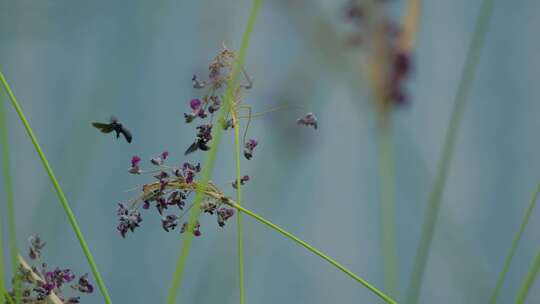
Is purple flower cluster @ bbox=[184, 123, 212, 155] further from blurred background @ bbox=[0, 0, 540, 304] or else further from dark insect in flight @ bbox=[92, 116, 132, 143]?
blurred background @ bbox=[0, 0, 540, 304]

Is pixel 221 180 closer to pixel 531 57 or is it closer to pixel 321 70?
pixel 531 57

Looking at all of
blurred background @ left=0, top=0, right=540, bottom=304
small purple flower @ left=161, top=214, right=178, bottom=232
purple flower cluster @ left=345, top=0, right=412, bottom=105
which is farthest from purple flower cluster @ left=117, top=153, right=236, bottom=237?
blurred background @ left=0, top=0, right=540, bottom=304

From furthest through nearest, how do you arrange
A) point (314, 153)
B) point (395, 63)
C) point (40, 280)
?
point (314, 153) → point (40, 280) → point (395, 63)

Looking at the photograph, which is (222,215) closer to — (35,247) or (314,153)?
(35,247)

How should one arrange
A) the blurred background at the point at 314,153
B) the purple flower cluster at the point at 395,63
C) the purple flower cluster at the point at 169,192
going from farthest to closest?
the blurred background at the point at 314,153 → the purple flower cluster at the point at 169,192 → the purple flower cluster at the point at 395,63

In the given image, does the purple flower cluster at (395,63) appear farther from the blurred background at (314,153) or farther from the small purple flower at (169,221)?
the blurred background at (314,153)

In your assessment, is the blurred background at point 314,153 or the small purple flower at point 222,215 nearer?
the small purple flower at point 222,215

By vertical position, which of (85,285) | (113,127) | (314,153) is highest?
(113,127)

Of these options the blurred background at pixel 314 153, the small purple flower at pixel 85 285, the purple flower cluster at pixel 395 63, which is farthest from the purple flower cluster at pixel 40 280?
the blurred background at pixel 314 153

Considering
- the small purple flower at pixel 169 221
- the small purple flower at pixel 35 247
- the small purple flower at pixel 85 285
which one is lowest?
the small purple flower at pixel 85 285

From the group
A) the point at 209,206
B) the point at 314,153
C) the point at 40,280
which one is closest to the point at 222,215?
the point at 209,206

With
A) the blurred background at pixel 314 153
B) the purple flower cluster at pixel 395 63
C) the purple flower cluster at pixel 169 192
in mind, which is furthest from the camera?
the blurred background at pixel 314 153

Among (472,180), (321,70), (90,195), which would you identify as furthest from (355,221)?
(321,70)
